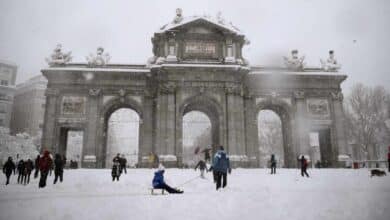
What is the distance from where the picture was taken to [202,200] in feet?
32.6

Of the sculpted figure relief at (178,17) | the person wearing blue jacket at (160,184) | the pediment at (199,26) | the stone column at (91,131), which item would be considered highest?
the sculpted figure relief at (178,17)

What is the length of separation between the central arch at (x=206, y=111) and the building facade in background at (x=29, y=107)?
1814 inches

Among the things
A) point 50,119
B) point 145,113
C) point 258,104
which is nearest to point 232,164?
point 258,104

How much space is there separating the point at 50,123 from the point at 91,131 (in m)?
4.24

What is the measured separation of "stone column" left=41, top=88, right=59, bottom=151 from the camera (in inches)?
1283

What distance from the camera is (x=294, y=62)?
1435 inches

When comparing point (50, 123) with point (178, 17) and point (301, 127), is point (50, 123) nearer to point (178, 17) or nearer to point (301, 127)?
point (178, 17)

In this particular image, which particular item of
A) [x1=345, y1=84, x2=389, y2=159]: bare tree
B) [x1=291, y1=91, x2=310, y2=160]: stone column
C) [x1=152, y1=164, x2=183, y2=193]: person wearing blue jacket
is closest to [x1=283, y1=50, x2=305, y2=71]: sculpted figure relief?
[x1=291, y1=91, x2=310, y2=160]: stone column

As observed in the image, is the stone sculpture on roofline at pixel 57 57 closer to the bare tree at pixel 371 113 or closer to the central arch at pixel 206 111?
the central arch at pixel 206 111

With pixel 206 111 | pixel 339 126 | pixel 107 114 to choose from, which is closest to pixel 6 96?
pixel 107 114

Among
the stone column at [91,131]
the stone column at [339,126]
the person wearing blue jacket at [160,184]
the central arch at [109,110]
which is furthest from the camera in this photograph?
the stone column at [339,126]

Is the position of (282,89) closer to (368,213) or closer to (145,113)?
(145,113)

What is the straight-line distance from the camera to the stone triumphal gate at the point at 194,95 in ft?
103

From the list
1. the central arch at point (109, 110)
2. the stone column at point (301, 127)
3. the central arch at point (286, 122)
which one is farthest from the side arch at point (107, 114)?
the stone column at point (301, 127)
